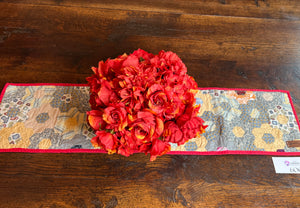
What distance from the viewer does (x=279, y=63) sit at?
135cm

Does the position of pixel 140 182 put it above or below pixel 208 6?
below

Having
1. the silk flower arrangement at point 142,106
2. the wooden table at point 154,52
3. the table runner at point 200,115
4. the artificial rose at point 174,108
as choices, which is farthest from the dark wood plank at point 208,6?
the artificial rose at point 174,108

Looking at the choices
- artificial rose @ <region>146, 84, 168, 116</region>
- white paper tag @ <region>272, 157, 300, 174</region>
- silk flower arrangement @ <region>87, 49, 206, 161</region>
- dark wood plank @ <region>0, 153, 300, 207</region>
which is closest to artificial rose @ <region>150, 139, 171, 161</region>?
silk flower arrangement @ <region>87, 49, 206, 161</region>

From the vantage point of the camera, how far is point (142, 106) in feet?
2.29

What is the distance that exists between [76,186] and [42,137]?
12.0 inches

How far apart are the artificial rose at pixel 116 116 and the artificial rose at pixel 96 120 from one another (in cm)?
5

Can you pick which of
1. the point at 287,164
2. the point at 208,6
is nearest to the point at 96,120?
the point at 287,164

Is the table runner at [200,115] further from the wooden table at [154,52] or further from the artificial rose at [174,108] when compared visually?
the artificial rose at [174,108]

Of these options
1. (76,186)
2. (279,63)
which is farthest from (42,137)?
(279,63)

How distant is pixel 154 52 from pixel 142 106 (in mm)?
732

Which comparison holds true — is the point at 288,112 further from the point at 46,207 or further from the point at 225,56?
the point at 46,207

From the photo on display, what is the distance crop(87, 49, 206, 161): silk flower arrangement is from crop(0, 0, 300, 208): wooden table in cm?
32

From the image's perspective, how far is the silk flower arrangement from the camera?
27.1 inches

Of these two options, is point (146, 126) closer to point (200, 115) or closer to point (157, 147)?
point (157, 147)
